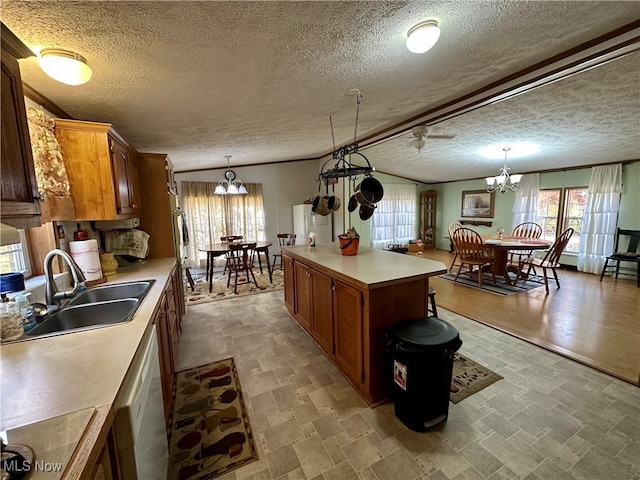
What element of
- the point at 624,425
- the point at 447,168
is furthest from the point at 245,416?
the point at 447,168

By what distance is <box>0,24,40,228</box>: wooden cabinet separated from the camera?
961 millimetres

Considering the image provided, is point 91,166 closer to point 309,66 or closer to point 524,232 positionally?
point 309,66

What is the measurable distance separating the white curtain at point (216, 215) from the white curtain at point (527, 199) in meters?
5.92

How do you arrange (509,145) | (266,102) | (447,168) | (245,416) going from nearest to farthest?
1. (245,416)
2. (266,102)
3. (509,145)
4. (447,168)

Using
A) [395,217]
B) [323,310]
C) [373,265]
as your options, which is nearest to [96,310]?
[323,310]

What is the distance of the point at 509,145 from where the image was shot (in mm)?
4180

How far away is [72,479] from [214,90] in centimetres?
210

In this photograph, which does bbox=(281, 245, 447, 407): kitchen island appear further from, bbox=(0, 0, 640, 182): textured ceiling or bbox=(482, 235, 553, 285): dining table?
bbox=(482, 235, 553, 285): dining table

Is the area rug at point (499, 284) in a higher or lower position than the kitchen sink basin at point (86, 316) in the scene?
lower

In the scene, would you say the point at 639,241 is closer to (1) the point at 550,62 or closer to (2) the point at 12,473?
(1) the point at 550,62

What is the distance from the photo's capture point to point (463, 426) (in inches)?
67.3

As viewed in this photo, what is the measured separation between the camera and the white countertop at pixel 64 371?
0.78 metres

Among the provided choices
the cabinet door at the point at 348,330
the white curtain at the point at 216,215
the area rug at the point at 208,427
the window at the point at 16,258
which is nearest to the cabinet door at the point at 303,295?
the cabinet door at the point at 348,330

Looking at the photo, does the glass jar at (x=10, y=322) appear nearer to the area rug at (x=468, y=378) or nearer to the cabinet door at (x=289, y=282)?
the cabinet door at (x=289, y=282)
